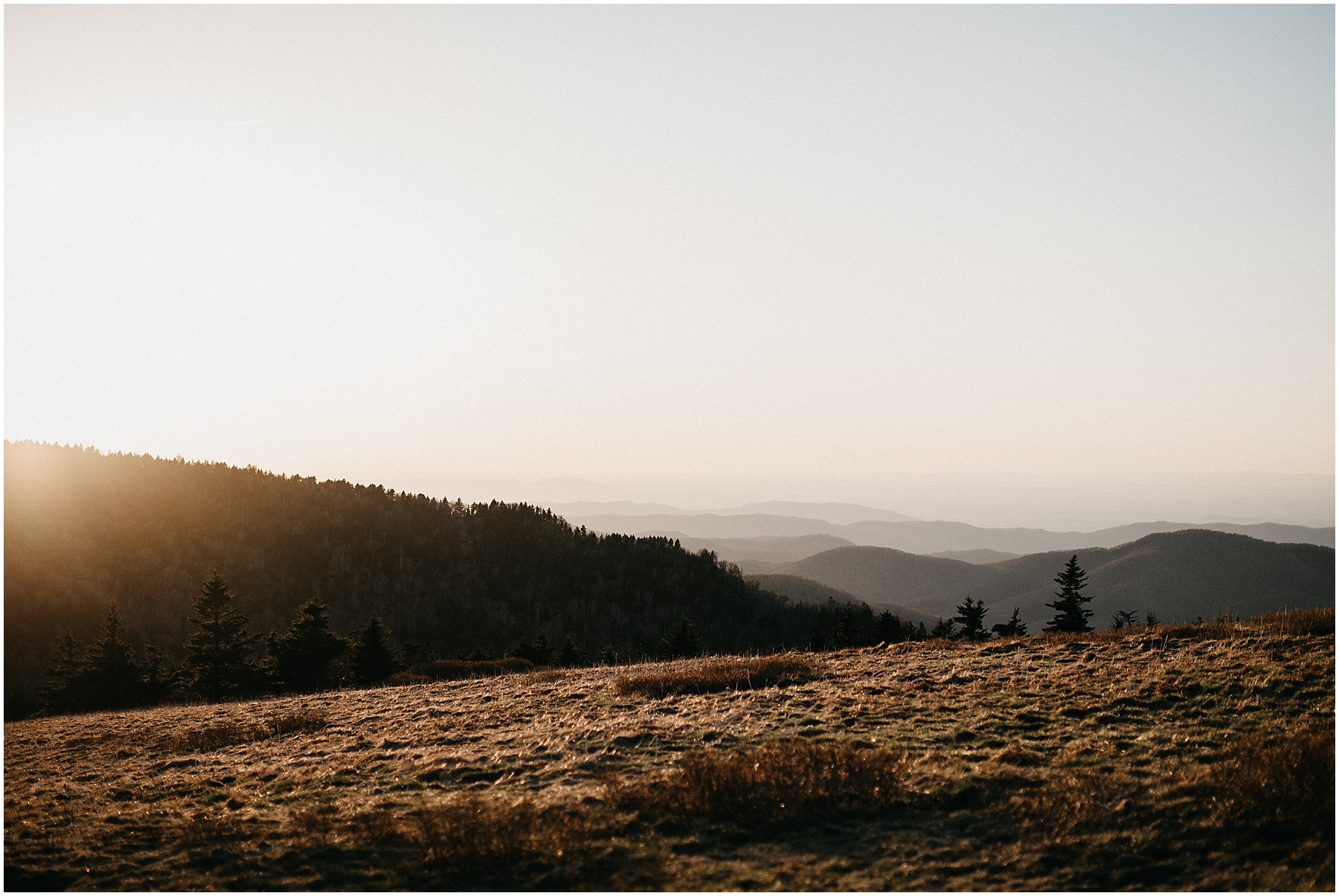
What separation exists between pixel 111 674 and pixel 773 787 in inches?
1970

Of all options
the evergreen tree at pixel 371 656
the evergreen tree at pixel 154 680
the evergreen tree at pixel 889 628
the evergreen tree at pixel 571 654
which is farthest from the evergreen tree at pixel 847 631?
the evergreen tree at pixel 154 680

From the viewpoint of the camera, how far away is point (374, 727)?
19.4 meters

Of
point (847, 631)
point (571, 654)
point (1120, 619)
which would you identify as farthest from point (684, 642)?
point (1120, 619)

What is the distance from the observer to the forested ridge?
455 feet

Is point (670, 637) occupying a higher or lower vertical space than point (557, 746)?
lower

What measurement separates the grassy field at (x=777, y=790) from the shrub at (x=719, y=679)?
26.3 inches

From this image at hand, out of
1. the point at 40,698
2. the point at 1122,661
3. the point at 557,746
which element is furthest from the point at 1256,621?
the point at 40,698

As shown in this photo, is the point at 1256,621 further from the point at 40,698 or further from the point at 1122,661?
the point at 40,698

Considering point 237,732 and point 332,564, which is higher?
point 237,732

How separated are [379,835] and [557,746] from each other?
4.52 meters

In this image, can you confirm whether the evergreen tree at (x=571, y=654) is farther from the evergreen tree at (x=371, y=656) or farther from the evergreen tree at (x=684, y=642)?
the evergreen tree at (x=371, y=656)

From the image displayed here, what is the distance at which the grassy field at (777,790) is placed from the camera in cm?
906

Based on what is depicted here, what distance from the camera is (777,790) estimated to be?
11.1 meters

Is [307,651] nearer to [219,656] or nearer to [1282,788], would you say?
[219,656]
